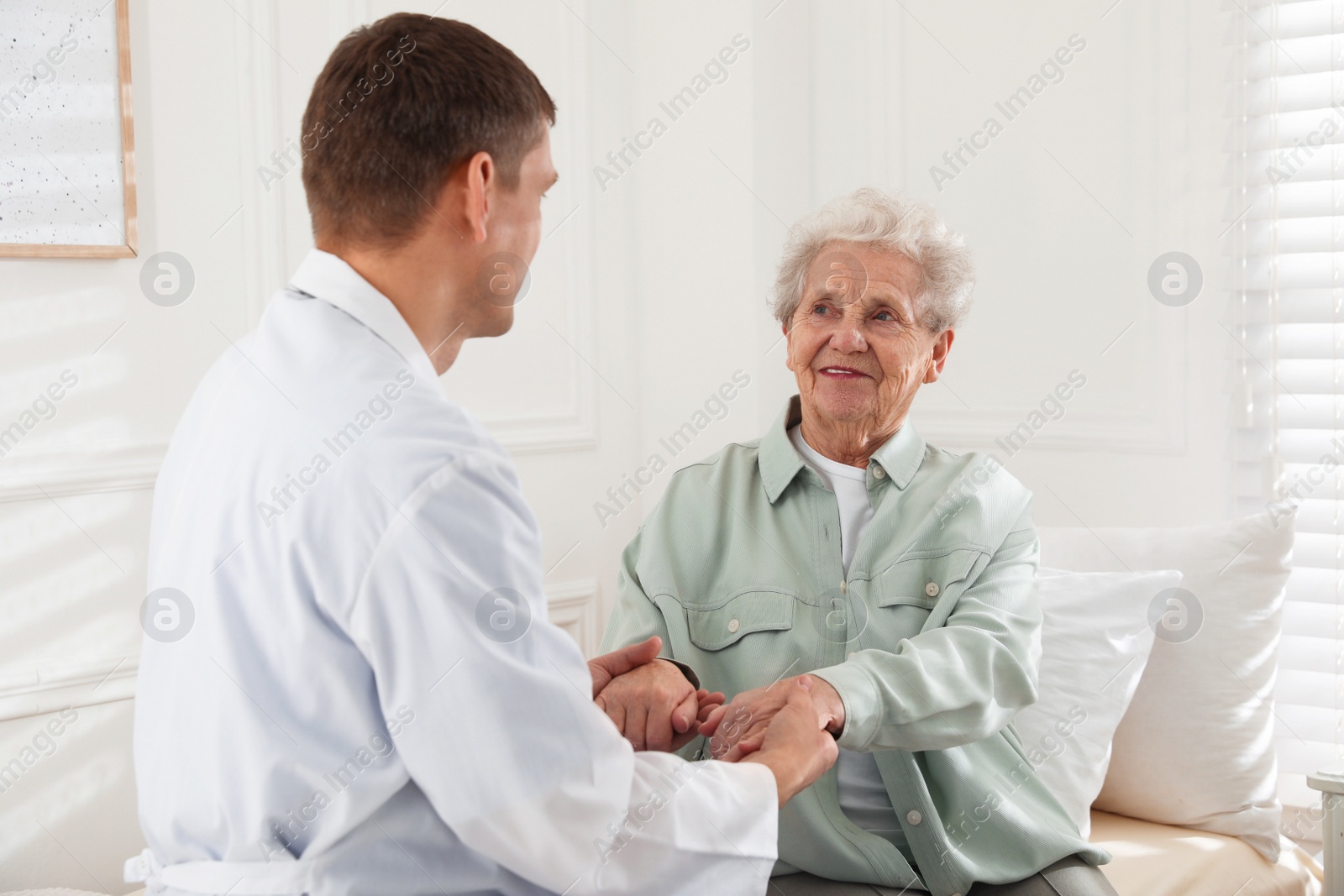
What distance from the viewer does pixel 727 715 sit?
1443 millimetres

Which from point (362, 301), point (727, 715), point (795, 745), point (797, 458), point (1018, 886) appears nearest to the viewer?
point (362, 301)

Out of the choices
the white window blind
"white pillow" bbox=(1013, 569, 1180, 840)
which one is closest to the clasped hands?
"white pillow" bbox=(1013, 569, 1180, 840)

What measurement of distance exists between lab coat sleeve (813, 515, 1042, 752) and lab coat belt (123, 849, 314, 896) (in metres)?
0.71

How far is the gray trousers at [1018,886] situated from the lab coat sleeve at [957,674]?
21 centimetres

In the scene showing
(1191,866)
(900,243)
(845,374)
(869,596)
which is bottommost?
(1191,866)

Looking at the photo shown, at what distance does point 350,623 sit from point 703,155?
2.20 m

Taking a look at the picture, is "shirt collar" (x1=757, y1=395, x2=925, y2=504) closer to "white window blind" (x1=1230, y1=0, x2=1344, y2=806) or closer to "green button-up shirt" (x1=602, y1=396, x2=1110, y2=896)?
"green button-up shirt" (x1=602, y1=396, x2=1110, y2=896)

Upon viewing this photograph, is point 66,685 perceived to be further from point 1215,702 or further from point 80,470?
point 1215,702

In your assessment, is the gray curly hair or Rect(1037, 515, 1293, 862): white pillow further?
Rect(1037, 515, 1293, 862): white pillow

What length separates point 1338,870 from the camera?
5.64ft

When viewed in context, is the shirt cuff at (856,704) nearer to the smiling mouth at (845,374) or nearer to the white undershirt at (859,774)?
the white undershirt at (859,774)

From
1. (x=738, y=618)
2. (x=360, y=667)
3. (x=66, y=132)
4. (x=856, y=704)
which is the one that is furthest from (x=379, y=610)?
(x=66, y=132)

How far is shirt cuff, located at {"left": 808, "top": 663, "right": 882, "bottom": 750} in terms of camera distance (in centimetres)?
139

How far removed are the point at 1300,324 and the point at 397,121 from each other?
6.40 feet
